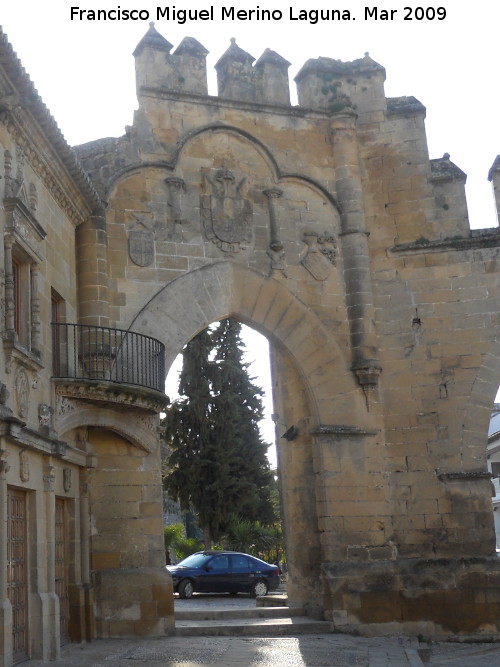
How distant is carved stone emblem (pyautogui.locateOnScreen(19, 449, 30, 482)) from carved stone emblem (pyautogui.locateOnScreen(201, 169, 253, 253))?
5223 mm

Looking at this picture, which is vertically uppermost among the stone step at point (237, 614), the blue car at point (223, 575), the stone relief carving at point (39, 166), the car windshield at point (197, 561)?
the stone relief carving at point (39, 166)

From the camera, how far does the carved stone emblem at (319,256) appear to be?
14375 millimetres

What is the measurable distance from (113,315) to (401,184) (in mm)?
5342

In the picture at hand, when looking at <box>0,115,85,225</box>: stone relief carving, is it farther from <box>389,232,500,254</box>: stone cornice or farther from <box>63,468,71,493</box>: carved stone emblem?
<box>389,232,500,254</box>: stone cornice

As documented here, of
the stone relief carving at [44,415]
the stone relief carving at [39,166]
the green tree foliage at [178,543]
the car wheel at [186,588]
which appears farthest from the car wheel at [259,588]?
the stone relief carving at [44,415]

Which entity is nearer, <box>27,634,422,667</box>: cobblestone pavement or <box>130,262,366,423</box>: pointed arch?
<box>27,634,422,667</box>: cobblestone pavement

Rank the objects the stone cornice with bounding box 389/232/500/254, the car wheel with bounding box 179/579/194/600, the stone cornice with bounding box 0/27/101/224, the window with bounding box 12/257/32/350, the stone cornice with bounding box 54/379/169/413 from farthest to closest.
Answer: the car wheel with bounding box 179/579/194/600
the stone cornice with bounding box 389/232/500/254
the stone cornice with bounding box 54/379/169/413
the window with bounding box 12/257/32/350
the stone cornice with bounding box 0/27/101/224

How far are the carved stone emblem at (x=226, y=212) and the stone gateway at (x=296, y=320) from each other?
0.03m

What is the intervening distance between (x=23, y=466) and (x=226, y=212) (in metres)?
5.82

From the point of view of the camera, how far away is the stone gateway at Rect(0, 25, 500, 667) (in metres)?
12.1

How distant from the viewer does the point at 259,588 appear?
802 inches

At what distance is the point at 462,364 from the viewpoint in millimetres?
14188

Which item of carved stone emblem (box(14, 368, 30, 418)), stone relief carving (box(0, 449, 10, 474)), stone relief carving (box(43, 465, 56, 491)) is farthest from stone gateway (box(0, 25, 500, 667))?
stone relief carving (box(0, 449, 10, 474))

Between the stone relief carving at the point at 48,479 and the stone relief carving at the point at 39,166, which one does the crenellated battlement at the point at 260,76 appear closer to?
the stone relief carving at the point at 39,166
